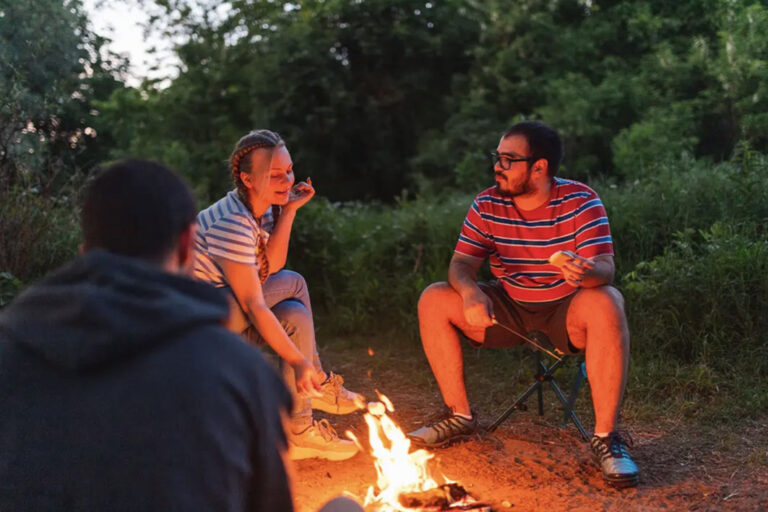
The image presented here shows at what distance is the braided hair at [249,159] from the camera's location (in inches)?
136

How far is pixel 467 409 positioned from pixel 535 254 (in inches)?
34.5

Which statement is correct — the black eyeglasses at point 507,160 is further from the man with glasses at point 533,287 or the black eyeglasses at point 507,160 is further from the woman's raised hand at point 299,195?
the woman's raised hand at point 299,195

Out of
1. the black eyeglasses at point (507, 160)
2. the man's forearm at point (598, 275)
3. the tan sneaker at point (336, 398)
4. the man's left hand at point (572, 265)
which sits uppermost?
the black eyeglasses at point (507, 160)

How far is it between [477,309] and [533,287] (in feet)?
1.24

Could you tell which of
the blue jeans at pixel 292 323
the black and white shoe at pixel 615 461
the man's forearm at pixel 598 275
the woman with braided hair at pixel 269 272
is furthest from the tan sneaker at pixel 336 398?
the man's forearm at pixel 598 275

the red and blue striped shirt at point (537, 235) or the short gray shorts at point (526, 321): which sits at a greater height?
the red and blue striped shirt at point (537, 235)

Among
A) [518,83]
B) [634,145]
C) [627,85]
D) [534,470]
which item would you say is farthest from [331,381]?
[518,83]

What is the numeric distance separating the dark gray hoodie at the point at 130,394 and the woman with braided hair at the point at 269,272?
1.61 meters

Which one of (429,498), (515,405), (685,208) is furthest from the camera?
(685,208)

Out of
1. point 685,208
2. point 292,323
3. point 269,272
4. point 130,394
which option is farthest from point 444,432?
point 685,208

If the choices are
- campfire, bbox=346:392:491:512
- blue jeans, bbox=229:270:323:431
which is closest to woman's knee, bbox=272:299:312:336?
blue jeans, bbox=229:270:323:431

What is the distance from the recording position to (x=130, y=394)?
1.39m

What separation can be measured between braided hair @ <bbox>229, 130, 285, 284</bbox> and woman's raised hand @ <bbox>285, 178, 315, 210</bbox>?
214 millimetres

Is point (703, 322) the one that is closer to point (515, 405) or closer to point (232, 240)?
point (515, 405)
